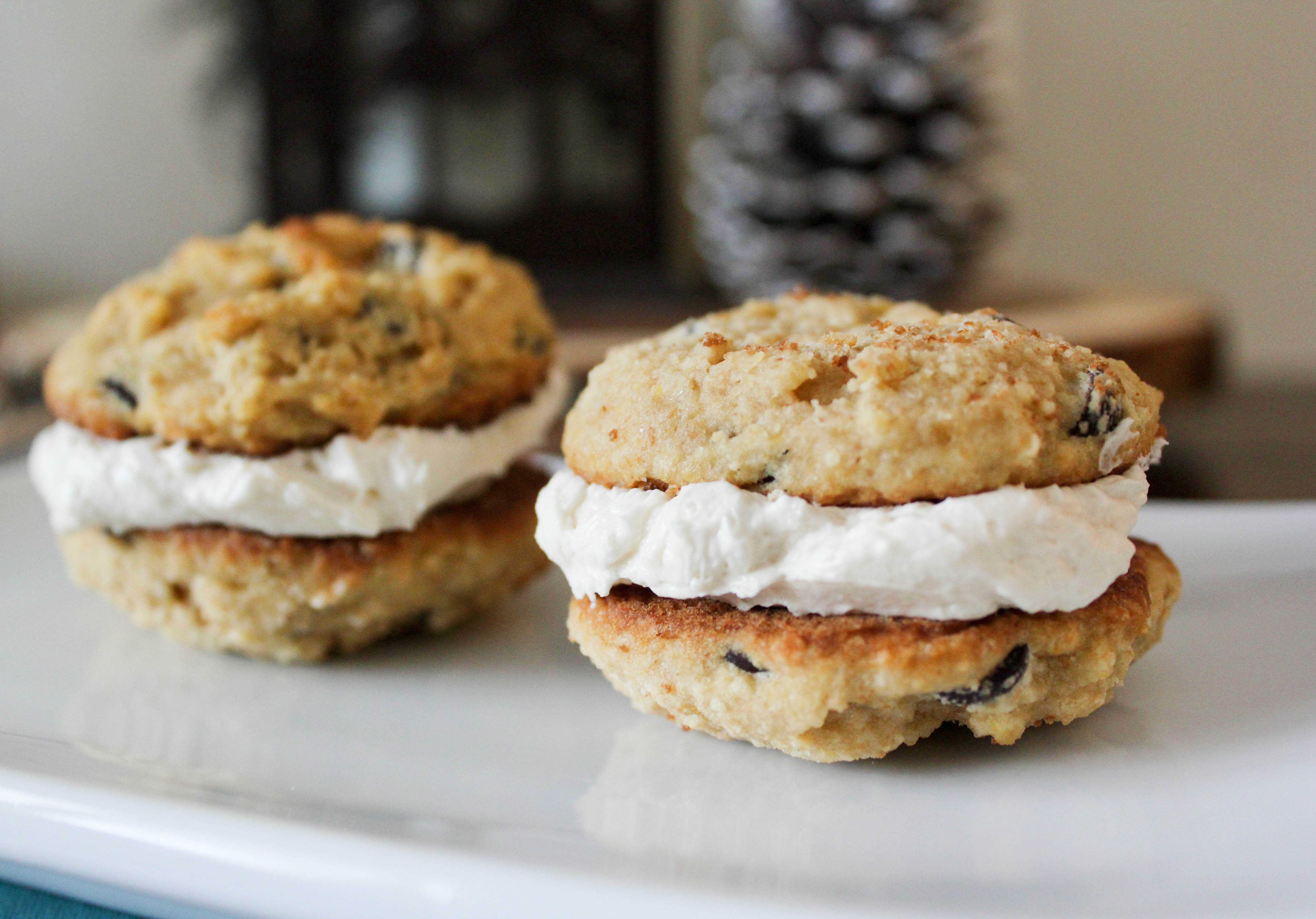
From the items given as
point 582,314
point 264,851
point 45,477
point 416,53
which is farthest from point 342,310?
point 416,53

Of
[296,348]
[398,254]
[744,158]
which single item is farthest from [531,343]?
[744,158]

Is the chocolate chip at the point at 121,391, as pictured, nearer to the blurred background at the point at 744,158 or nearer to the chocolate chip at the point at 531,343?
the chocolate chip at the point at 531,343

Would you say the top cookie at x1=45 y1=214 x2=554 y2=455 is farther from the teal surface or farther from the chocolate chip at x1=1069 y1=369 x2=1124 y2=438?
the chocolate chip at x1=1069 y1=369 x2=1124 y2=438

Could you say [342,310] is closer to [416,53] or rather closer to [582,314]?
[582,314]

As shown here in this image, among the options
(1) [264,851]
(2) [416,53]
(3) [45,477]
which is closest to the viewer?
(1) [264,851]

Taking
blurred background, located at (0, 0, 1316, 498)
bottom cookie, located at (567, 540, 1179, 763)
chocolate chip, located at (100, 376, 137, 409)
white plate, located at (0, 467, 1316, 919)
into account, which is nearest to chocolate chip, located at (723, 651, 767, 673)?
bottom cookie, located at (567, 540, 1179, 763)

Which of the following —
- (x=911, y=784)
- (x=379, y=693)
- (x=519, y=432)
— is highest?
(x=519, y=432)
